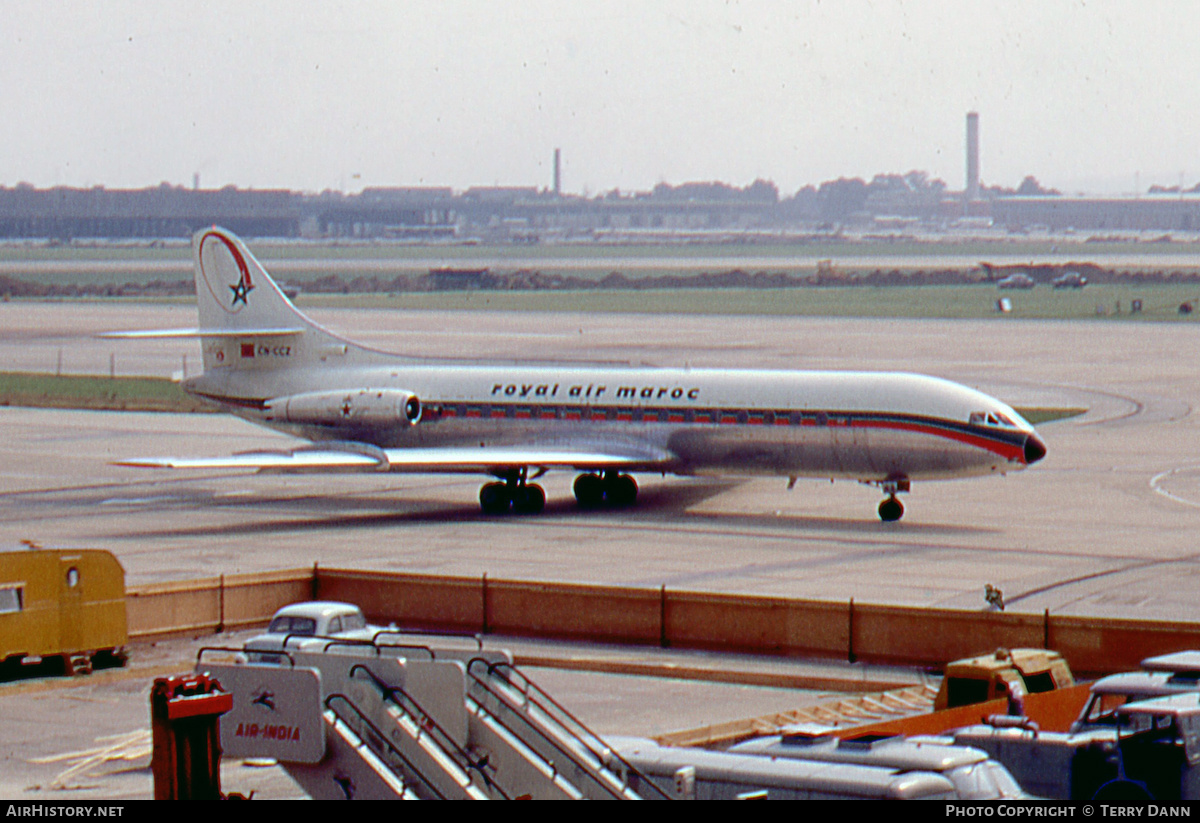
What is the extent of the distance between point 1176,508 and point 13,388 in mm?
47443

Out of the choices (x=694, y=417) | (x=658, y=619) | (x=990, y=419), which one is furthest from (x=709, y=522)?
(x=658, y=619)

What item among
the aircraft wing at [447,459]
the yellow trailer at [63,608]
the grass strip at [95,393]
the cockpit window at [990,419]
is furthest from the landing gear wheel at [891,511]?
the grass strip at [95,393]

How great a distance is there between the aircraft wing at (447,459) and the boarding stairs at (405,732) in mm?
24195

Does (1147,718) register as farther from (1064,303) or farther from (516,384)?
(1064,303)

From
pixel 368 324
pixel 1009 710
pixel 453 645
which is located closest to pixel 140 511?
pixel 453 645

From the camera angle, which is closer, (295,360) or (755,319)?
(295,360)

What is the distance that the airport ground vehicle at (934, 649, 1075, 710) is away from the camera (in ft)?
64.5

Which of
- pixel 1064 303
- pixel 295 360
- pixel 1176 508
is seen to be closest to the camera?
pixel 1176 508

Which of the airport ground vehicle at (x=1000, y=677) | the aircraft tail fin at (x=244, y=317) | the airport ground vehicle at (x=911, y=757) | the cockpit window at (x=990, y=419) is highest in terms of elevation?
the aircraft tail fin at (x=244, y=317)

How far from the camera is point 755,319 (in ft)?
369

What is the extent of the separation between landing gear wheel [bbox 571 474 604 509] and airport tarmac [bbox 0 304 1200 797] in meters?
0.70

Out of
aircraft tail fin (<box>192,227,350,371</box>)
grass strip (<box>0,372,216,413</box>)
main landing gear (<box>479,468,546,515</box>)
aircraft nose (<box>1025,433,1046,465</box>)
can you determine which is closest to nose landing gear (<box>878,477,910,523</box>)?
aircraft nose (<box>1025,433,1046,465</box>)

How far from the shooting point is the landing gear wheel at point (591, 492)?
40.2 metres

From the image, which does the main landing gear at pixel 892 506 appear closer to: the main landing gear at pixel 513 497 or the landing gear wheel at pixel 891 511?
the landing gear wheel at pixel 891 511
